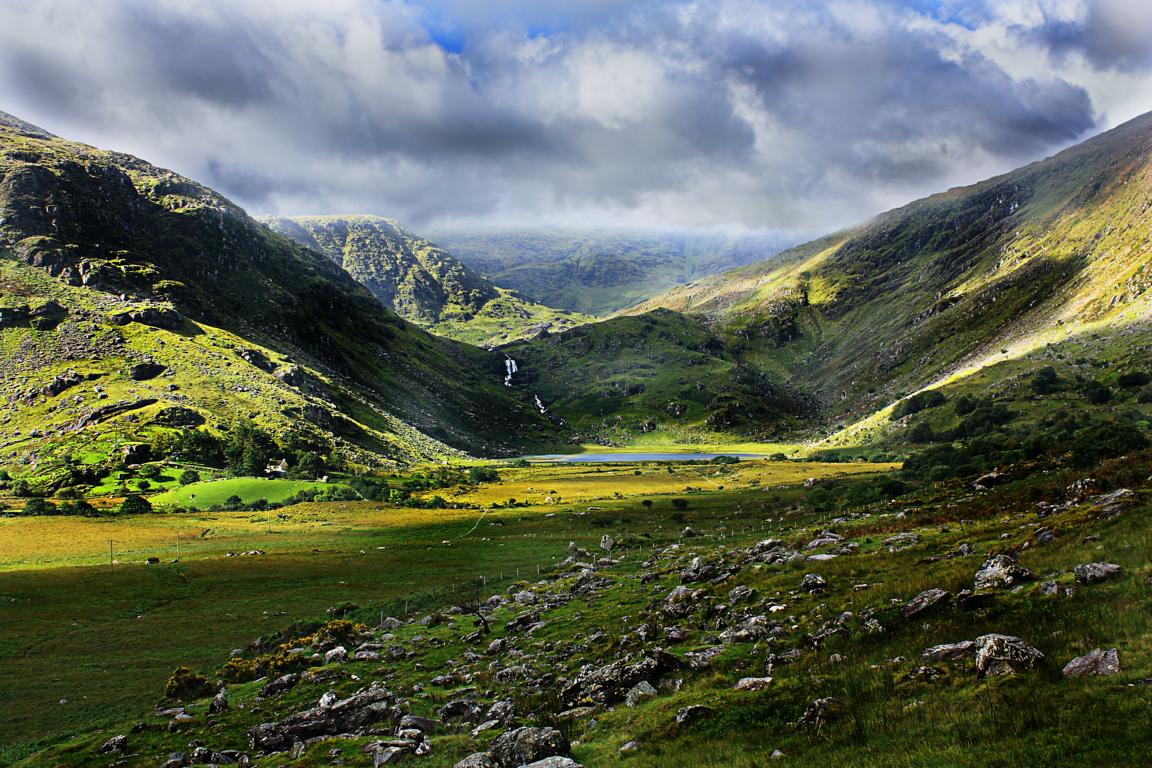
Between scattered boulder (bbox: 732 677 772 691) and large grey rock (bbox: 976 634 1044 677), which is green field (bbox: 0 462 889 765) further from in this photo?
large grey rock (bbox: 976 634 1044 677)

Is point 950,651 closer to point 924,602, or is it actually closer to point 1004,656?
point 1004,656

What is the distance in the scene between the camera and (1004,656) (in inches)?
515

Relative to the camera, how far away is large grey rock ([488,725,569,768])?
15.4 meters

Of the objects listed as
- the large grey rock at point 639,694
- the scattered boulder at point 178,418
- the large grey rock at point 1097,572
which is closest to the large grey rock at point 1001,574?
the large grey rock at point 1097,572

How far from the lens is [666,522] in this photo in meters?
91.2

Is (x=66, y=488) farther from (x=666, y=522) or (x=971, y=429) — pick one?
(x=971, y=429)

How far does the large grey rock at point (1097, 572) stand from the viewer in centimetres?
1557

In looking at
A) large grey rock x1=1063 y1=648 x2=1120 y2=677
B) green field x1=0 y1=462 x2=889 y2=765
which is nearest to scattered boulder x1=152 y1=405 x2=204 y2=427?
green field x1=0 y1=462 x2=889 y2=765

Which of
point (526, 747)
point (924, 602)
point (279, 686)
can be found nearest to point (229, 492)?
point (279, 686)

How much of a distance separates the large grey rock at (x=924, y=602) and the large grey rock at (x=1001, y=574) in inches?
40.3

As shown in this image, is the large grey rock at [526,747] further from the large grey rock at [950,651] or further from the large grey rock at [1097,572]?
the large grey rock at [1097,572]

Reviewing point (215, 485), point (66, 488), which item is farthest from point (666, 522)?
point (66, 488)

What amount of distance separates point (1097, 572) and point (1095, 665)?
17.8 ft

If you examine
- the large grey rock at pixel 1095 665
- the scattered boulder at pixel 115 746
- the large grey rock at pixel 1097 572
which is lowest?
the scattered boulder at pixel 115 746
